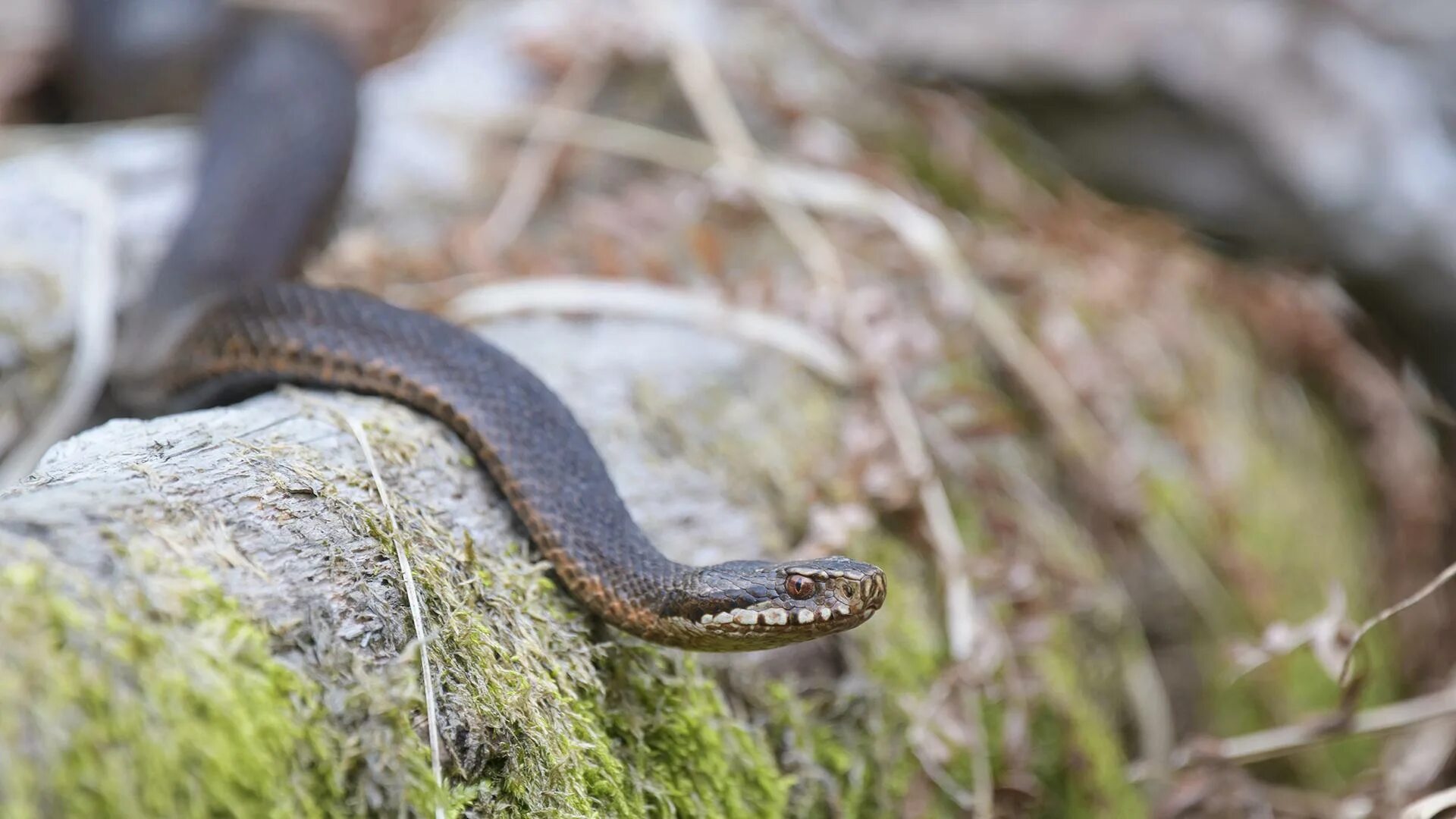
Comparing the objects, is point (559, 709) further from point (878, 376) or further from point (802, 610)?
point (878, 376)

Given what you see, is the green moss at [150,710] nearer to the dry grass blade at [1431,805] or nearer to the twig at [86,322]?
the twig at [86,322]

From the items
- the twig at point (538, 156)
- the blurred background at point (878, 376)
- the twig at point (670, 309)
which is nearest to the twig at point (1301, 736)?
the blurred background at point (878, 376)

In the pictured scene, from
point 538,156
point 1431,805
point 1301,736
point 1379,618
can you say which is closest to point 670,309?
point 538,156

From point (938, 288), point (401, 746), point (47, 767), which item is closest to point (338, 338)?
point (401, 746)

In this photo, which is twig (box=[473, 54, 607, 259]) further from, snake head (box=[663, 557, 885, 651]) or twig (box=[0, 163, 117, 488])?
snake head (box=[663, 557, 885, 651])

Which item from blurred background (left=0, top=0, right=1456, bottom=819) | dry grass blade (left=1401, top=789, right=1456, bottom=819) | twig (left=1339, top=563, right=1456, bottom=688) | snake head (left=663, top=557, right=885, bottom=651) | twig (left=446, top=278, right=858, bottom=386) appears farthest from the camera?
twig (left=446, top=278, right=858, bottom=386)

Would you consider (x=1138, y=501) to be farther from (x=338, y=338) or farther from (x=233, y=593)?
(x=233, y=593)

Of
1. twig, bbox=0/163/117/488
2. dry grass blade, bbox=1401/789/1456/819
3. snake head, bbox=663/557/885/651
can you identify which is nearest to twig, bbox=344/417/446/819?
snake head, bbox=663/557/885/651
